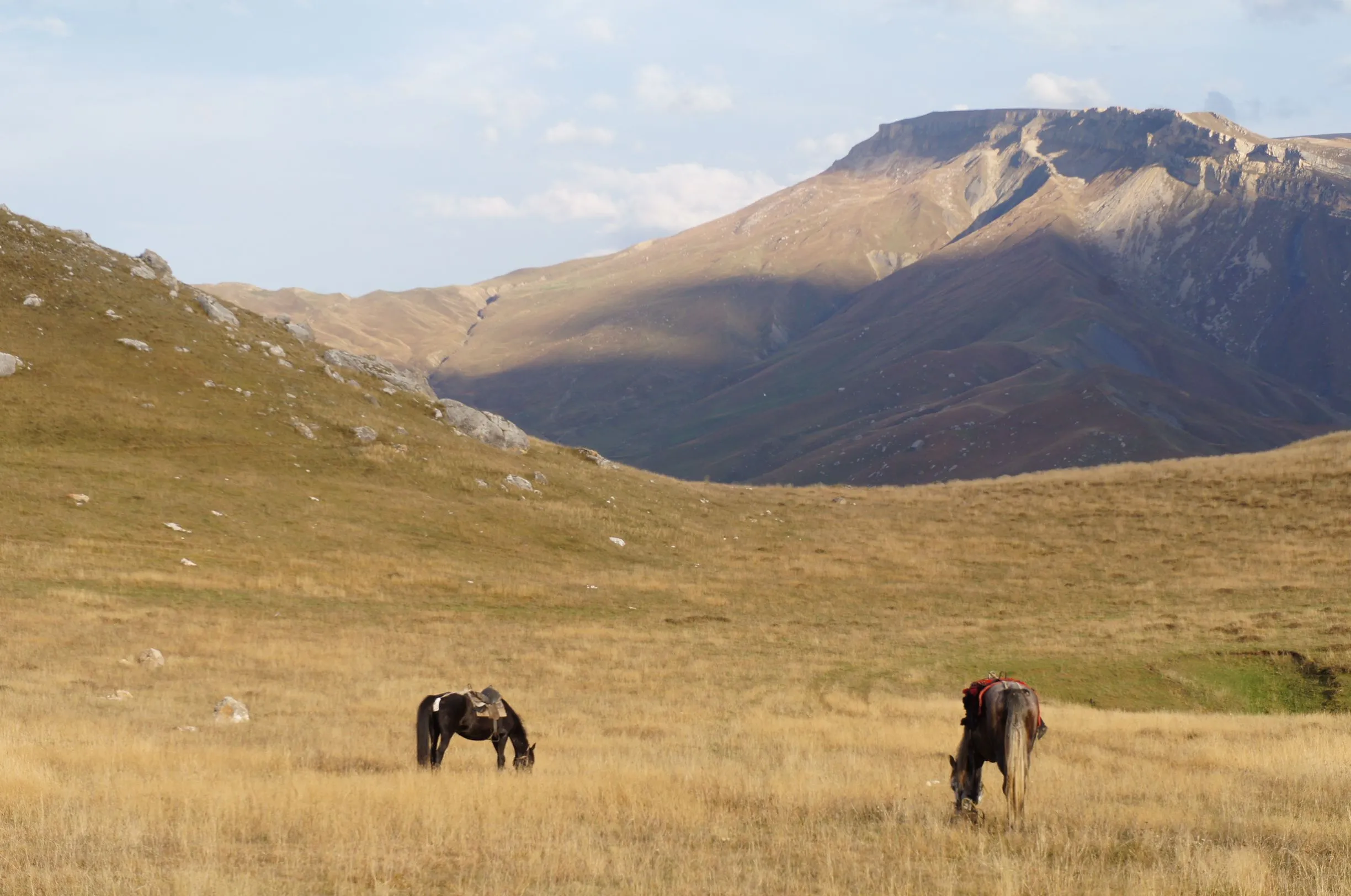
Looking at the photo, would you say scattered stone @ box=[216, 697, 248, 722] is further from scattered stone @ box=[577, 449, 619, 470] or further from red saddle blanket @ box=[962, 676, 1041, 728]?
scattered stone @ box=[577, 449, 619, 470]

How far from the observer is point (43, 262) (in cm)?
6138

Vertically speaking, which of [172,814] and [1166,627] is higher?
[1166,627]

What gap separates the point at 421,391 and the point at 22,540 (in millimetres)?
36096

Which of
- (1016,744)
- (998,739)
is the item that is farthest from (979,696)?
(1016,744)

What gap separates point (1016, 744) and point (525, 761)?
759cm

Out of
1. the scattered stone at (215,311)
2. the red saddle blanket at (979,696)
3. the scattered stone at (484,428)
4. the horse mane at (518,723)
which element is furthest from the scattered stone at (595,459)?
the red saddle blanket at (979,696)

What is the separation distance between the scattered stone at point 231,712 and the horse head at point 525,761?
22.9 ft

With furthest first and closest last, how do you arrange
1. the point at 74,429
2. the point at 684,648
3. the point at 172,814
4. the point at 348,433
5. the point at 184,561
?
the point at 348,433 → the point at 74,429 → the point at 184,561 → the point at 684,648 → the point at 172,814

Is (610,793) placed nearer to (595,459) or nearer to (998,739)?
(998,739)

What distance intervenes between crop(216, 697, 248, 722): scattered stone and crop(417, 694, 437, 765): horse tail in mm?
5971

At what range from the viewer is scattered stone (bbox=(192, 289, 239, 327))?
211 feet

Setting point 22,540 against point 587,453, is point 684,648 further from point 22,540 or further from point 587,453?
point 587,453

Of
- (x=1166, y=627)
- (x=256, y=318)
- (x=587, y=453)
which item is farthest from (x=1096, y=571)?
(x=256, y=318)

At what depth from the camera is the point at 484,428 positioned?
2566 inches
